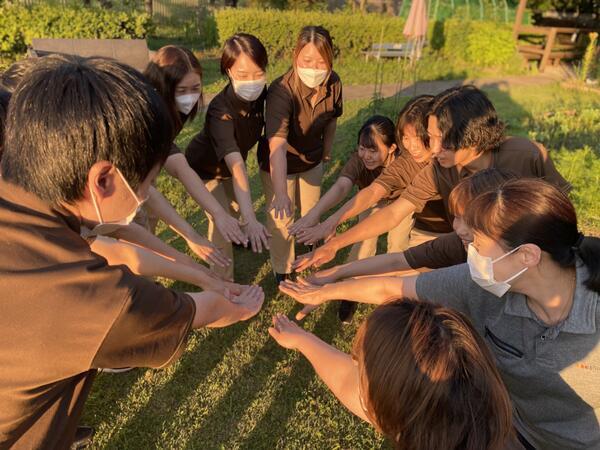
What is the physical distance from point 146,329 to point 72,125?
0.58 m

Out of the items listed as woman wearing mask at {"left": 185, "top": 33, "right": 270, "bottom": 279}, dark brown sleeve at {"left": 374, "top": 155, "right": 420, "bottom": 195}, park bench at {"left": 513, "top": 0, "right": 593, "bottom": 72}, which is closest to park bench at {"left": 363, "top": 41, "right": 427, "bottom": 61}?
park bench at {"left": 513, "top": 0, "right": 593, "bottom": 72}

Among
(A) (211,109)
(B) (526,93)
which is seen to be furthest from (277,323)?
(B) (526,93)

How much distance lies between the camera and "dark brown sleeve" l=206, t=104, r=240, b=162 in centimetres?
353

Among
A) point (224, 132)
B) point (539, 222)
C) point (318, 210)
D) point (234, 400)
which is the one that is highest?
point (539, 222)

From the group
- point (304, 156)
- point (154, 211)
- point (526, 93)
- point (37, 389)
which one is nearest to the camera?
point (37, 389)

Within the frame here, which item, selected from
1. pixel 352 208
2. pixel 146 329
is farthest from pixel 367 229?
pixel 146 329

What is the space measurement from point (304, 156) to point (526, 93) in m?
10.1

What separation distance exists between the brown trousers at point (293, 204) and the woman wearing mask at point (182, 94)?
2.27ft

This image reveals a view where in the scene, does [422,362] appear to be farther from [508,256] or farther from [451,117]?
[451,117]

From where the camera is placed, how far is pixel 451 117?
108 inches

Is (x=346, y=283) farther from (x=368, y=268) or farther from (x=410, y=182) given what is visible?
(x=410, y=182)

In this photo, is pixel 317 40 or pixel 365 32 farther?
pixel 365 32

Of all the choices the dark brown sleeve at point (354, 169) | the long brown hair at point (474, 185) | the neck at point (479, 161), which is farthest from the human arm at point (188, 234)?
the neck at point (479, 161)

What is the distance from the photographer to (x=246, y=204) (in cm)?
356
